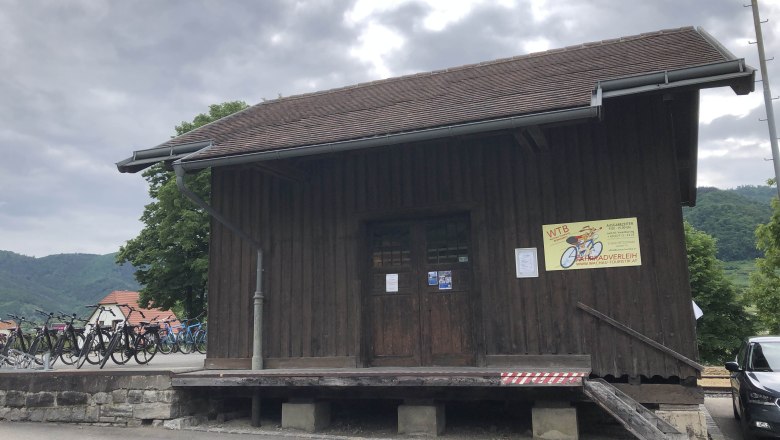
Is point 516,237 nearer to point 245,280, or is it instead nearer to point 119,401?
point 245,280

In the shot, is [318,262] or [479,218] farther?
[318,262]

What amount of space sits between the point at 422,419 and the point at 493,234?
266cm

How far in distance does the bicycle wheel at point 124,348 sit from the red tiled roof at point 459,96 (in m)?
3.67

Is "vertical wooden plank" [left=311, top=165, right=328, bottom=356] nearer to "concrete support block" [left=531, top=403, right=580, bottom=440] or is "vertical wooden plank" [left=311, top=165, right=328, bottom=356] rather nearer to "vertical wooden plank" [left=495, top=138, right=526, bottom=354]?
"vertical wooden plank" [left=495, top=138, right=526, bottom=354]

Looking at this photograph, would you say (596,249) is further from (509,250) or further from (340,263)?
(340,263)

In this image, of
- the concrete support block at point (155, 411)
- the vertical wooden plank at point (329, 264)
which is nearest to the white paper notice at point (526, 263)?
the vertical wooden plank at point (329, 264)

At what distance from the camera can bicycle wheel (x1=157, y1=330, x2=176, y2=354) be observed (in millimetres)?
14633

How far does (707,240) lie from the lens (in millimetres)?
26797

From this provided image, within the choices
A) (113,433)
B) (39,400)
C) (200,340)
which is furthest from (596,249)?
(200,340)

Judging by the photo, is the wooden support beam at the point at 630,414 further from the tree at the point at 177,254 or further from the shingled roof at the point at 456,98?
the tree at the point at 177,254

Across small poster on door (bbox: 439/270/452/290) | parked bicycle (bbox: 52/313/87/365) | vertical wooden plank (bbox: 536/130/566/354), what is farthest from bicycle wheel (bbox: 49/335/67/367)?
vertical wooden plank (bbox: 536/130/566/354)

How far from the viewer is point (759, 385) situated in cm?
699

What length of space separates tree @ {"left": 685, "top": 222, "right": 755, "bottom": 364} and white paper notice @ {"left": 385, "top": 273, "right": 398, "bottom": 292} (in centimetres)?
A: 2084

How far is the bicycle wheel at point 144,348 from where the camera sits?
34.2 feet
